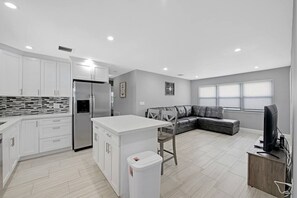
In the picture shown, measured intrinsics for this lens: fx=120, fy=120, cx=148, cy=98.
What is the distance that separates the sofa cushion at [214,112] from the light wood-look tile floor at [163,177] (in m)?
2.36

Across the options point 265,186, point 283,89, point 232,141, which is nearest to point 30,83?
point 265,186

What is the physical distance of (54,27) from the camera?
1.86m

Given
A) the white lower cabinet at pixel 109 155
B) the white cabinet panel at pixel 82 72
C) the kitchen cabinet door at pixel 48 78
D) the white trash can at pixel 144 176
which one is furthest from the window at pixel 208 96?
the kitchen cabinet door at pixel 48 78

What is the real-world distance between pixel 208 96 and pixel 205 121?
1.79 meters

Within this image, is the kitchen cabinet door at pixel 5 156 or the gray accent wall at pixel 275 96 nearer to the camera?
the kitchen cabinet door at pixel 5 156

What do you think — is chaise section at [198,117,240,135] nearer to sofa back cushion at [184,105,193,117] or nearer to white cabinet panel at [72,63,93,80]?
sofa back cushion at [184,105,193,117]

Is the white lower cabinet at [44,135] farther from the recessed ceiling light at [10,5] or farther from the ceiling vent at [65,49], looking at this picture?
the recessed ceiling light at [10,5]

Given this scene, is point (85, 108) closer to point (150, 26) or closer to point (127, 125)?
point (127, 125)

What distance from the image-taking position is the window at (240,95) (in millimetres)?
4598

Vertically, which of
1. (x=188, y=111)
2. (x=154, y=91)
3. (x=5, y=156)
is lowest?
(x=5, y=156)

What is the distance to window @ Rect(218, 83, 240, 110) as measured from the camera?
5283 mm

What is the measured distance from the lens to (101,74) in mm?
3691

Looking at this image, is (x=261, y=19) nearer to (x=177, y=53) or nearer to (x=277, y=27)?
(x=277, y=27)

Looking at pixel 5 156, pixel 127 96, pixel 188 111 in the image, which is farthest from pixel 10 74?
pixel 188 111
